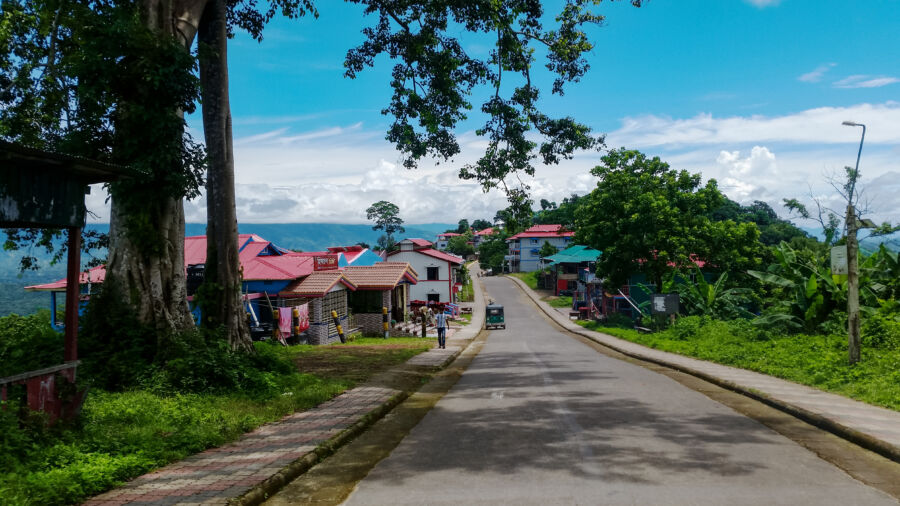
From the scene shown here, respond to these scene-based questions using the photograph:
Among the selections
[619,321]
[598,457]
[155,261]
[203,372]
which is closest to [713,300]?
[619,321]

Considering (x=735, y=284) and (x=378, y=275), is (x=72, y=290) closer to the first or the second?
(x=378, y=275)

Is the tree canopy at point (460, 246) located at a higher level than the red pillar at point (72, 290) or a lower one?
higher

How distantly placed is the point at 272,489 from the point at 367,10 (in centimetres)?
1458

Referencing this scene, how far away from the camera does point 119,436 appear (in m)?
7.07

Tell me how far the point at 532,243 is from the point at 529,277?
9839 mm

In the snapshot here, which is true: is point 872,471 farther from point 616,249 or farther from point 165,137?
point 616,249

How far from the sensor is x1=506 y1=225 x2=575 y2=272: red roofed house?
98375 millimetres

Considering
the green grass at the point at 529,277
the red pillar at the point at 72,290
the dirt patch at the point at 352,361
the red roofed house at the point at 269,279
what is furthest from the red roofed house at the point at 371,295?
the green grass at the point at 529,277

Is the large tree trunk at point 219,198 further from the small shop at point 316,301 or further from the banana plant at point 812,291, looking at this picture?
the banana plant at point 812,291

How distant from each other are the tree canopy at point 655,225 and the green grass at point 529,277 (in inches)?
1749

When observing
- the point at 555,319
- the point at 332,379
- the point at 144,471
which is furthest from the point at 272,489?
the point at 555,319

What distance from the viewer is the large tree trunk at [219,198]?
43.1ft

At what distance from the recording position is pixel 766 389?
38.5 ft

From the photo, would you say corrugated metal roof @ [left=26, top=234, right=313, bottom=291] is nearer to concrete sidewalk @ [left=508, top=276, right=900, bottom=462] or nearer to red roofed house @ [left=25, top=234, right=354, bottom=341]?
red roofed house @ [left=25, top=234, right=354, bottom=341]
